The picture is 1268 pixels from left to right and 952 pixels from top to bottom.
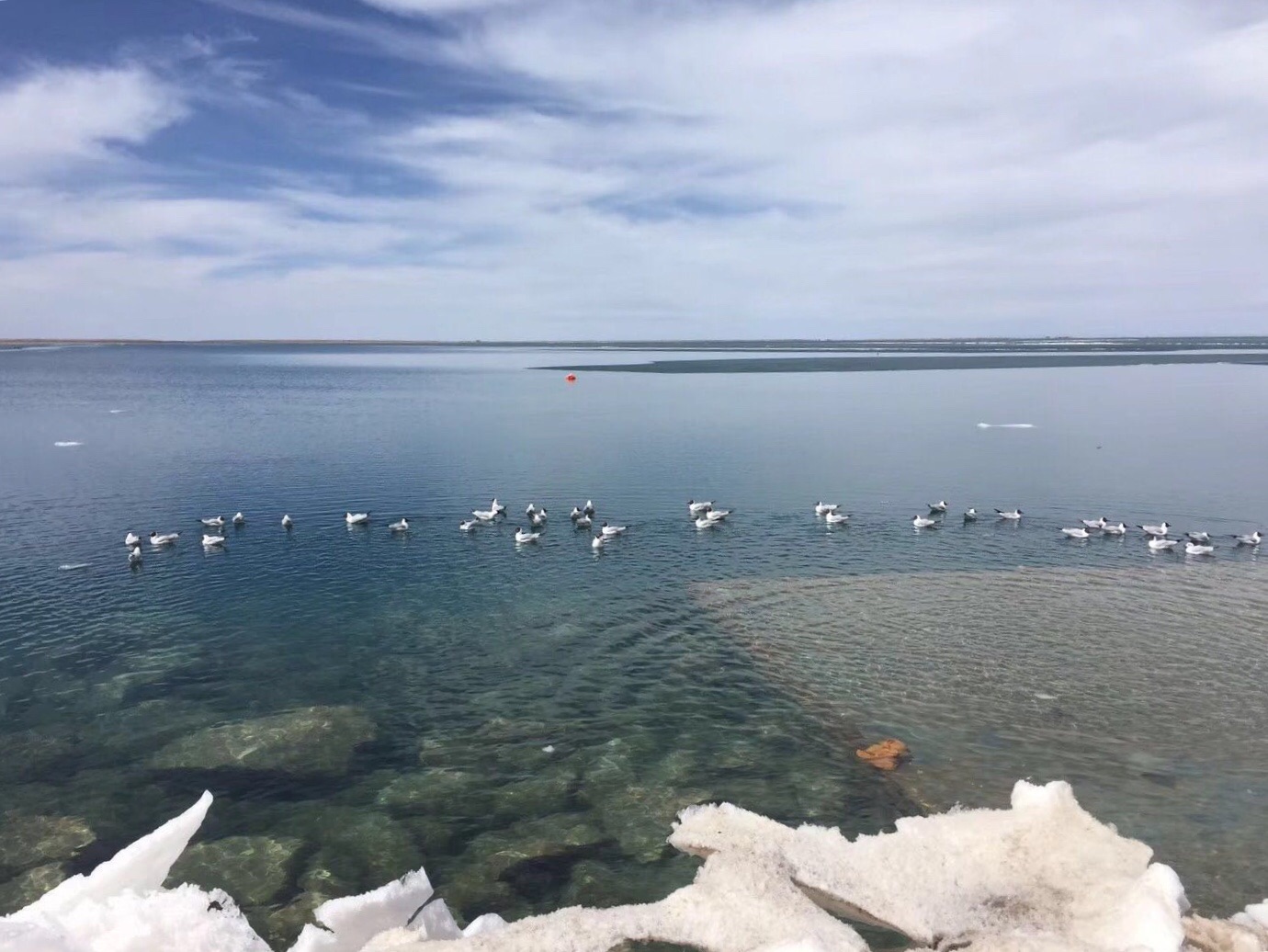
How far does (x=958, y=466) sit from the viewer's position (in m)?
→ 68.5

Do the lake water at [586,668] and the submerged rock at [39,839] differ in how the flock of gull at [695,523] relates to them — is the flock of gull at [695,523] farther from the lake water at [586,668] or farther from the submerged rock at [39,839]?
the submerged rock at [39,839]

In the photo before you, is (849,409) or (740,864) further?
(849,409)

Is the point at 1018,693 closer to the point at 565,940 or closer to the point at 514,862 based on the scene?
the point at 514,862

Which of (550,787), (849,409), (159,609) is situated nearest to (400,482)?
(159,609)

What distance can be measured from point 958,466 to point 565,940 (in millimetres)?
62043

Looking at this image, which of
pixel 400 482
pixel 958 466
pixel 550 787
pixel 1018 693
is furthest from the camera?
pixel 958 466

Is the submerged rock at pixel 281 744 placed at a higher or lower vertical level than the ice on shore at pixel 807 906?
lower

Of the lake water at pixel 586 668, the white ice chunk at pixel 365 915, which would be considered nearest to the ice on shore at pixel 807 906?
the white ice chunk at pixel 365 915

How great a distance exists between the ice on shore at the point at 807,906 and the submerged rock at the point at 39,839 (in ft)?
17.8

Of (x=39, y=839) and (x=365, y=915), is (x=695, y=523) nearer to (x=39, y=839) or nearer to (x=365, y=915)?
(x=39, y=839)

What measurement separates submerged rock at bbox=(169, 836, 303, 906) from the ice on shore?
4.53 ft

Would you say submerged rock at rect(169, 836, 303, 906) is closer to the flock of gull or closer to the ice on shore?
the ice on shore

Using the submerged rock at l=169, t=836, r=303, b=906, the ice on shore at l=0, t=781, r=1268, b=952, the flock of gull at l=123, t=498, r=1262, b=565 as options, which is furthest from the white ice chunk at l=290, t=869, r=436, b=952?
the flock of gull at l=123, t=498, r=1262, b=565

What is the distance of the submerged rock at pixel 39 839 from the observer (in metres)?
18.9
